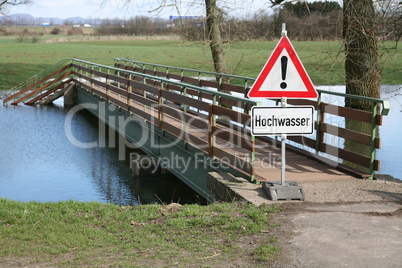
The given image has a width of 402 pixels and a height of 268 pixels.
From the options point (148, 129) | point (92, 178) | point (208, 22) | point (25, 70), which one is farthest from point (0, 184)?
point (25, 70)

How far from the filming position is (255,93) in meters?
7.43

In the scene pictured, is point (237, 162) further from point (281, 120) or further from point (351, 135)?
point (351, 135)

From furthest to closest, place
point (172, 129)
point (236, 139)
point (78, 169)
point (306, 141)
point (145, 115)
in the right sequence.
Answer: point (78, 169)
point (145, 115)
point (172, 129)
point (306, 141)
point (236, 139)

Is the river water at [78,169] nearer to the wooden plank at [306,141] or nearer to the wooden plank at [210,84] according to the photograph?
the wooden plank at [306,141]

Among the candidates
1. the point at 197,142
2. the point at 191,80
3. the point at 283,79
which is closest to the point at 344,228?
the point at 283,79

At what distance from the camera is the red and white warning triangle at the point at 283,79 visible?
24.1ft

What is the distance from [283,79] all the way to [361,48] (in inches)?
312

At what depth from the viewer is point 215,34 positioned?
21.1 meters

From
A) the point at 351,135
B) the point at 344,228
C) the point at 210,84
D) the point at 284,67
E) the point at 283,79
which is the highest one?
the point at 284,67

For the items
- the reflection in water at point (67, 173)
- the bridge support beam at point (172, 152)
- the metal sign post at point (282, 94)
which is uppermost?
the metal sign post at point (282, 94)

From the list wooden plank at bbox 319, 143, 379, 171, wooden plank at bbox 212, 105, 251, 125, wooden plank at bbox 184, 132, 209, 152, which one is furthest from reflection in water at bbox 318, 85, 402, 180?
wooden plank at bbox 212, 105, 251, 125

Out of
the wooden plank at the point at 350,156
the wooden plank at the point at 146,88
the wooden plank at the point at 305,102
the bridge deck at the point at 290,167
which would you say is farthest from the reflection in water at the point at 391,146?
the wooden plank at the point at 146,88

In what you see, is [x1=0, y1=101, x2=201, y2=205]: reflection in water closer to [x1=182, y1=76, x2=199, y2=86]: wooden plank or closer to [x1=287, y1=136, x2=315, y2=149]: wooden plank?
[x1=287, y1=136, x2=315, y2=149]: wooden plank

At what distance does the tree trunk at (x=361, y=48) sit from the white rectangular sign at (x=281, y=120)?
6.21 metres
